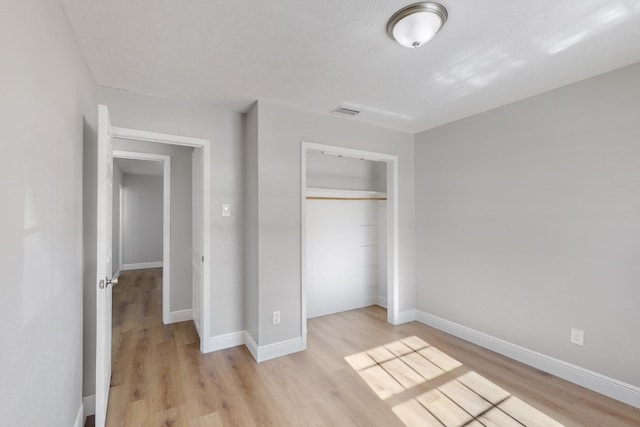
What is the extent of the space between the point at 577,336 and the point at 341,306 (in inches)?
98.3

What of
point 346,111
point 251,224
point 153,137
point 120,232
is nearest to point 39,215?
point 153,137

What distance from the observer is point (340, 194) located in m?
4.02

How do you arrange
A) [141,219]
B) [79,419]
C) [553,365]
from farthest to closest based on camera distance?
[141,219]
[553,365]
[79,419]

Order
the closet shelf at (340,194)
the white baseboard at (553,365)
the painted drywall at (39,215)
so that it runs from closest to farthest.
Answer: the painted drywall at (39,215) < the white baseboard at (553,365) < the closet shelf at (340,194)

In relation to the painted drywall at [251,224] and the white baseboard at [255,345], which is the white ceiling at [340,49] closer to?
the painted drywall at [251,224]

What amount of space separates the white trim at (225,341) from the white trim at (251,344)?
5cm

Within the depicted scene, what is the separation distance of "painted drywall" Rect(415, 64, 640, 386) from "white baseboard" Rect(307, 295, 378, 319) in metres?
1.05

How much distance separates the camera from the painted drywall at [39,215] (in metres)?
0.97

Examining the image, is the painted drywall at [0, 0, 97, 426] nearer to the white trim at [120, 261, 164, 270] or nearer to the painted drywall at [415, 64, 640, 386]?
the painted drywall at [415, 64, 640, 386]

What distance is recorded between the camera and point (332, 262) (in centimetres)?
403

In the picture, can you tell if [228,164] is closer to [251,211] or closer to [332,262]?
[251,211]

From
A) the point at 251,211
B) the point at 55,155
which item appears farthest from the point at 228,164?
the point at 55,155

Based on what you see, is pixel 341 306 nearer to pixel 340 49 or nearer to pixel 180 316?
pixel 180 316

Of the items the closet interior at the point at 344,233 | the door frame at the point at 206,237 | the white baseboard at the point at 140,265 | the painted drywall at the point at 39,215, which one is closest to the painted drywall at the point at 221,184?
the door frame at the point at 206,237
